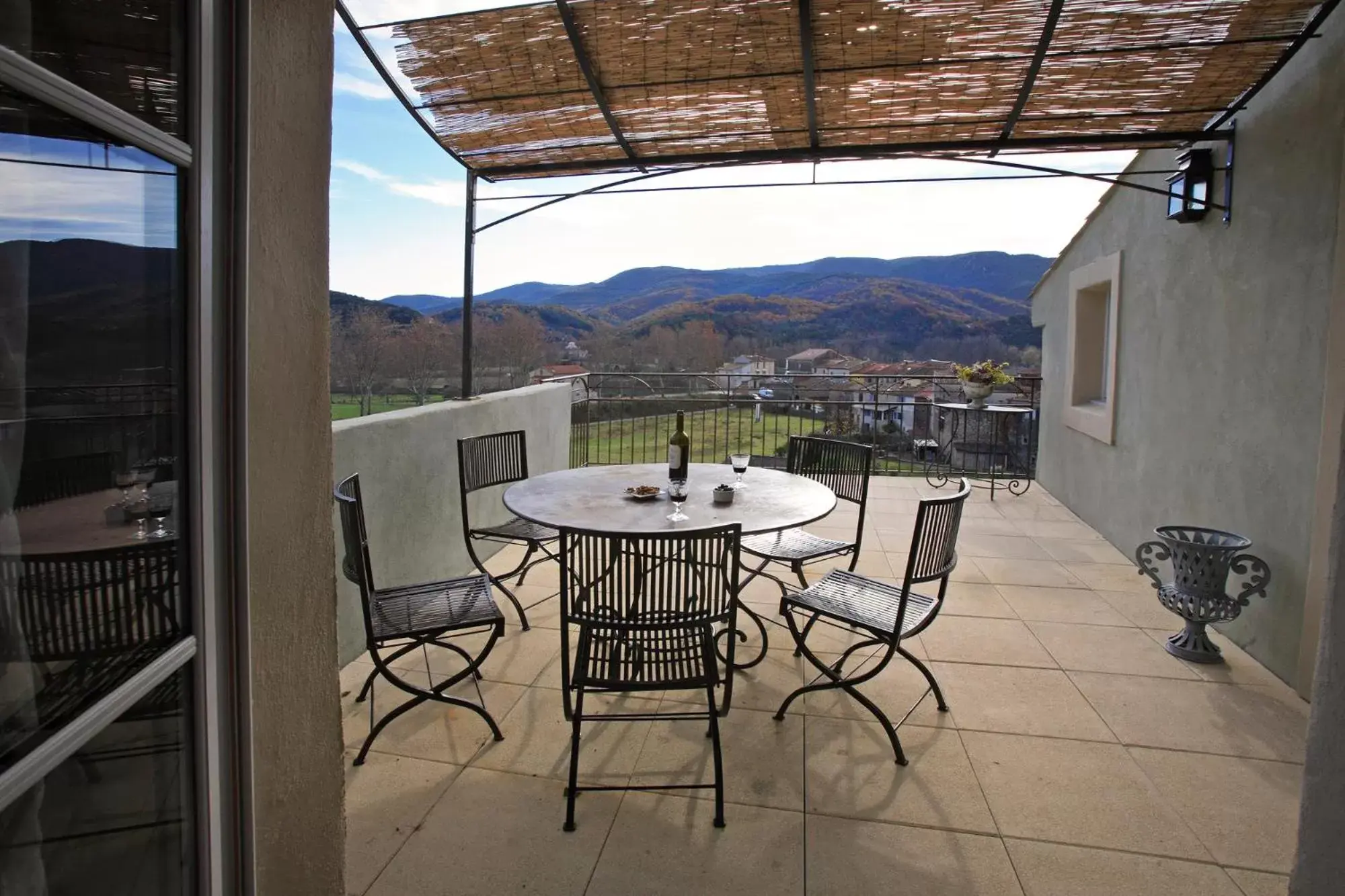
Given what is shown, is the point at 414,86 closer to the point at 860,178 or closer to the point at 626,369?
the point at 860,178

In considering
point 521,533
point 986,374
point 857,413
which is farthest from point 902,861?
point 857,413

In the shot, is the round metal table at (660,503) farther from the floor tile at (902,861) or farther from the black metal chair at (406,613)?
the floor tile at (902,861)

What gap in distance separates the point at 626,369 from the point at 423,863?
18.9 ft

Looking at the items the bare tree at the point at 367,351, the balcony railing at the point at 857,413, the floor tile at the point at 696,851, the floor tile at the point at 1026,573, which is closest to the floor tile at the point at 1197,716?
the floor tile at the point at 1026,573

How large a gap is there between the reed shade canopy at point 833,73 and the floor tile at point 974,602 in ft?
7.28

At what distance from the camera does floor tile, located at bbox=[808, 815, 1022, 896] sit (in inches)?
67.0

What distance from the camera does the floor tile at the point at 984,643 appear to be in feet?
9.75

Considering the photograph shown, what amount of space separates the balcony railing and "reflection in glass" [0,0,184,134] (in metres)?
5.82

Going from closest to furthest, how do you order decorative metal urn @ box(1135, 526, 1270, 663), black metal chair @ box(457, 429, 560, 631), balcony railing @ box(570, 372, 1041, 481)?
decorative metal urn @ box(1135, 526, 1270, 663), black metal chair @ box(457, 429, 560, 631), balcony railing @ box(570, 372, 1041, 481)

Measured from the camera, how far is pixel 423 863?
5.81ft

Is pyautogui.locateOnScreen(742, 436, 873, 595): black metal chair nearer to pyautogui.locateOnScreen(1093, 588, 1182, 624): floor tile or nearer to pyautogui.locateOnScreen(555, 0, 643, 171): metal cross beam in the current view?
pyautogui.locateOnScreen(1093, 588, 1182, 624): floor tile

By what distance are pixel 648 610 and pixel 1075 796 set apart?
1.31 m

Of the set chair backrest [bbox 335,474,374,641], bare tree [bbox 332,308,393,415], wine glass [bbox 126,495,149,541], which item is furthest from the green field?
wine glass [bbox 126,495,149,541]

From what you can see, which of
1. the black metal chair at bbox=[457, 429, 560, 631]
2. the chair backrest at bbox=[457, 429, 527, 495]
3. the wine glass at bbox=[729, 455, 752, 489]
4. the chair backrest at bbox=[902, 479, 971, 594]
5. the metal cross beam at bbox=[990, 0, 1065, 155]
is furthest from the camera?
the chair backrest at bbox=[457, 429, 527, 495]
